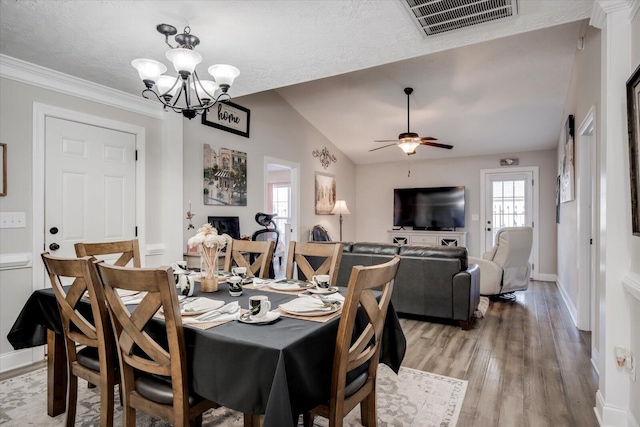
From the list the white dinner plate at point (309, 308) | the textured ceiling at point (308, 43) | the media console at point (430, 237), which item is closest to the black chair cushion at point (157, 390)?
the white dinner plate at point (309, 308)

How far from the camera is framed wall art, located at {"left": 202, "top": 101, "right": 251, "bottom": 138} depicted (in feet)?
14.7

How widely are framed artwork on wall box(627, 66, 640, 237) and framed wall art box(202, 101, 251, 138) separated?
3898mm

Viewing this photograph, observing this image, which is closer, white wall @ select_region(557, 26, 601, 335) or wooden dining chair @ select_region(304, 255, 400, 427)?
wooden dining chair @ select_region(304, 255, 400, 427)

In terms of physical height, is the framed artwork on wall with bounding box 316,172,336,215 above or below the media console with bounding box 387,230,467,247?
above

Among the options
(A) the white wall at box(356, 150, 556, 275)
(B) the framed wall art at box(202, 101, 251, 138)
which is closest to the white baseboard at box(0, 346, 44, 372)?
(B) the framed wall art at box(202, 101, 251, 138)

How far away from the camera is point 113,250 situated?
2551 millimetres

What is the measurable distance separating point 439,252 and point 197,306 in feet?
9.03

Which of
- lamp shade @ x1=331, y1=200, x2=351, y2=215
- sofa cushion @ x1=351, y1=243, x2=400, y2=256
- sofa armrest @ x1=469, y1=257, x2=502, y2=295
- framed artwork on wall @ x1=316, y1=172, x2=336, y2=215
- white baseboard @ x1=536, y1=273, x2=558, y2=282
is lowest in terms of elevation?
white baseboard @ x1=536, y1=273, x2=558, y2=282

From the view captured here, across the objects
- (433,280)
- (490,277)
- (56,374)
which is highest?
(433,280)

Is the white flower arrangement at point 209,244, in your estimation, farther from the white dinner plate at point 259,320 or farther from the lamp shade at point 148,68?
the lamp shade at point 148,68

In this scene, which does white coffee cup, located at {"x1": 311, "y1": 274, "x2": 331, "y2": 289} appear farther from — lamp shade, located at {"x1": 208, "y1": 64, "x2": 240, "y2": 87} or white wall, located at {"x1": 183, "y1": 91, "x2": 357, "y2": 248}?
white wall, located at {"x1": 183, "y1": 91, "x2": 357, "y2": 248}

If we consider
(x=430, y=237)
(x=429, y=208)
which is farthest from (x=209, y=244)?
(x=429, y=208)

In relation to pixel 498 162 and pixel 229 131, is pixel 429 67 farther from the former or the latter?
pixel 498 162

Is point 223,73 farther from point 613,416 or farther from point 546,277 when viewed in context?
point 546,277
